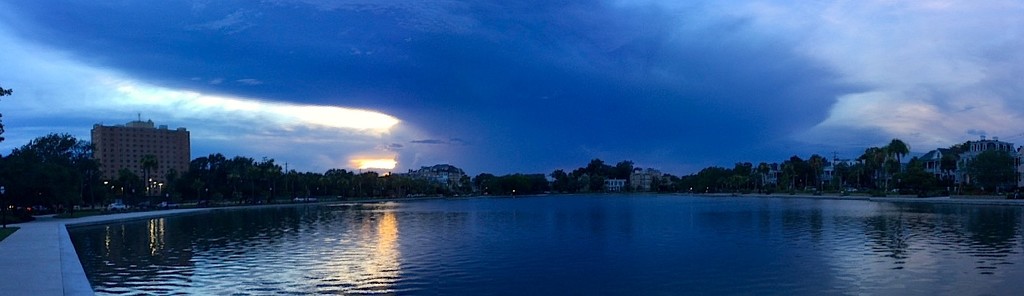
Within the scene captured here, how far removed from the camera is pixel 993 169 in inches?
3469

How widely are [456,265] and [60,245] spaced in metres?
15.1

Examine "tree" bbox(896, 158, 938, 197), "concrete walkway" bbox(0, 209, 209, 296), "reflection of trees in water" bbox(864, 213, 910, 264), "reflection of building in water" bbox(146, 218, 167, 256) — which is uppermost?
"tree" bbox(896, 158, 938, 197)

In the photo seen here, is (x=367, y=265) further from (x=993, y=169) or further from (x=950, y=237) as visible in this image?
(x=993, y=169)

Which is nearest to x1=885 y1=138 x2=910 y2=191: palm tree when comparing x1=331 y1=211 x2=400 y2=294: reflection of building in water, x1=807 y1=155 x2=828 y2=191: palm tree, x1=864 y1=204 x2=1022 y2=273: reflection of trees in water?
x1=807 y1=155 x2=828 y2=191: palm tree

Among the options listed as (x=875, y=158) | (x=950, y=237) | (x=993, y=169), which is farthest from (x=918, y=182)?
(x=950, y=237)

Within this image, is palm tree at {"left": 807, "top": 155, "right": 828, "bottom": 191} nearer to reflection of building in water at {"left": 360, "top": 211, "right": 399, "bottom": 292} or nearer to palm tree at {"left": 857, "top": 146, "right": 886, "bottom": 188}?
palm tree at {"left": 857, "top": 146, "right": 886, "bottom": 188}

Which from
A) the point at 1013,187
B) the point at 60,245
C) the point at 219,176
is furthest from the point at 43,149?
the point at 1013,187

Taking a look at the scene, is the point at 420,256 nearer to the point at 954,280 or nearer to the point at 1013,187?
the point at 954,280

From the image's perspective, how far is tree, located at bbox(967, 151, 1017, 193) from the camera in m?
88.1

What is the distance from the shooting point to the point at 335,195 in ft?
540

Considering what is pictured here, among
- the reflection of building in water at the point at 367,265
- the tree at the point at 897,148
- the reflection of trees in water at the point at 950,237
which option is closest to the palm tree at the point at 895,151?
the tree at the point at 897,148

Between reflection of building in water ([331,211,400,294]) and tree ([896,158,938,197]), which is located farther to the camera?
tree ([896,158,938,197])

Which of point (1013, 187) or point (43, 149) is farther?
Result: point (1013, 187)

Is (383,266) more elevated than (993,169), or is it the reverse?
(993,169)
